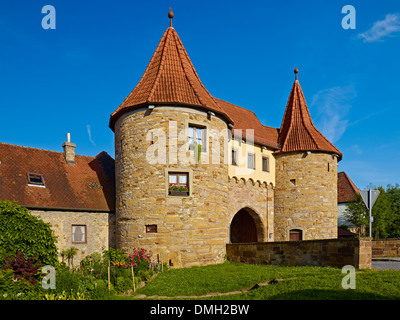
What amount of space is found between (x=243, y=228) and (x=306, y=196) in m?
4.48

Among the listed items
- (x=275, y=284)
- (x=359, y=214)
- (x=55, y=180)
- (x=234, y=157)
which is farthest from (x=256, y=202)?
(x=359, y=214)

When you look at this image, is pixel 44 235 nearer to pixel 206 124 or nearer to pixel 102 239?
pixel 102 239

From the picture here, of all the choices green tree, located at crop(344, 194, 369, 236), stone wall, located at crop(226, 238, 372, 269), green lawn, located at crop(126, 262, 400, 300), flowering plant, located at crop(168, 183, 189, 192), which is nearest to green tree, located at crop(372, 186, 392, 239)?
green tree, located at crop(344, 194, 369, 236)

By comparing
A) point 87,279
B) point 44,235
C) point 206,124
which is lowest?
point 87,279

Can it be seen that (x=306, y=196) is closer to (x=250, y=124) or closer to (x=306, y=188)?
(x=306, y=188)

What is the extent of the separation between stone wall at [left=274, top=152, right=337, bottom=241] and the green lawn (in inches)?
353

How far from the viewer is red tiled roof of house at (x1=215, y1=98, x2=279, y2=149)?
23.5m

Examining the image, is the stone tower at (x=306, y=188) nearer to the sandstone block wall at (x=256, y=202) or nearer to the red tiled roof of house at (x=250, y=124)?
the sandstone block wall at (x=256, y=202)

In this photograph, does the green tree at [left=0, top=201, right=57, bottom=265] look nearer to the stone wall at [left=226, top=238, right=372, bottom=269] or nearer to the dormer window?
the dormer window

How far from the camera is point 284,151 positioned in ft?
78.0

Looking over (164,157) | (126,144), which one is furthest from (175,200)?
(126,144)

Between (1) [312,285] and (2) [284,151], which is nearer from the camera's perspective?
(1) [312,285]
